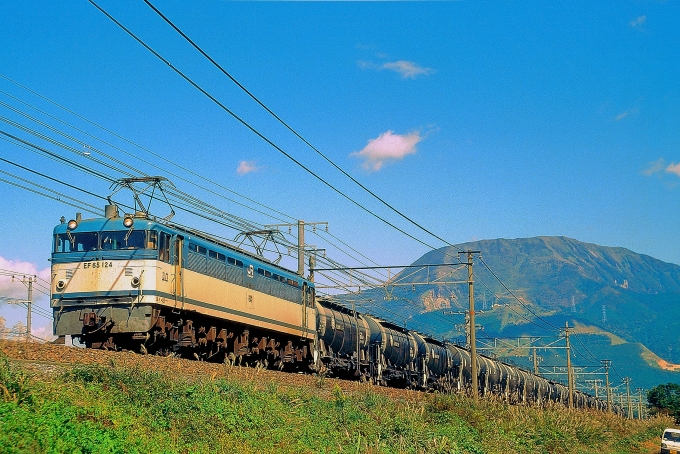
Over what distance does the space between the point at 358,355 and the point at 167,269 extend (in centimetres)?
1899

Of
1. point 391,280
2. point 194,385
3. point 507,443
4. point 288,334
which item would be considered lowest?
point 507,443

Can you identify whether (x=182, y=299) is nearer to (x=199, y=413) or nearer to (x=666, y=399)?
(x=199, y=413)

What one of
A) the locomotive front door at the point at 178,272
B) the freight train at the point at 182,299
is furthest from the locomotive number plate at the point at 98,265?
the locomotive front door at the point at 178,272

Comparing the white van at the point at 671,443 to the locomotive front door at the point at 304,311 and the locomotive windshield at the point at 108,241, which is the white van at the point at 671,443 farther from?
the locomotive windshield at the point at 108,241

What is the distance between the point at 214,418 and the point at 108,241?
10.1 metres

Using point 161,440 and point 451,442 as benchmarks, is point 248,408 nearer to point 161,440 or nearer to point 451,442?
point 161,440

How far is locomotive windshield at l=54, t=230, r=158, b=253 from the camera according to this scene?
25156 mm

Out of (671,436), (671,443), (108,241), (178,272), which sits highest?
(108,241)

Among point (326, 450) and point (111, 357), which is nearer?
point (326, 450)

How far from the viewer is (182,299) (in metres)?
26.4

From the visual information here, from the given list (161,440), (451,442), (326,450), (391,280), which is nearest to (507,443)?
(451,442)

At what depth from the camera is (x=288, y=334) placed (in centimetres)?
3509

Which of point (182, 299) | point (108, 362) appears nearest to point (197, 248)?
point (182, 299)

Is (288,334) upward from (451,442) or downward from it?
upward
